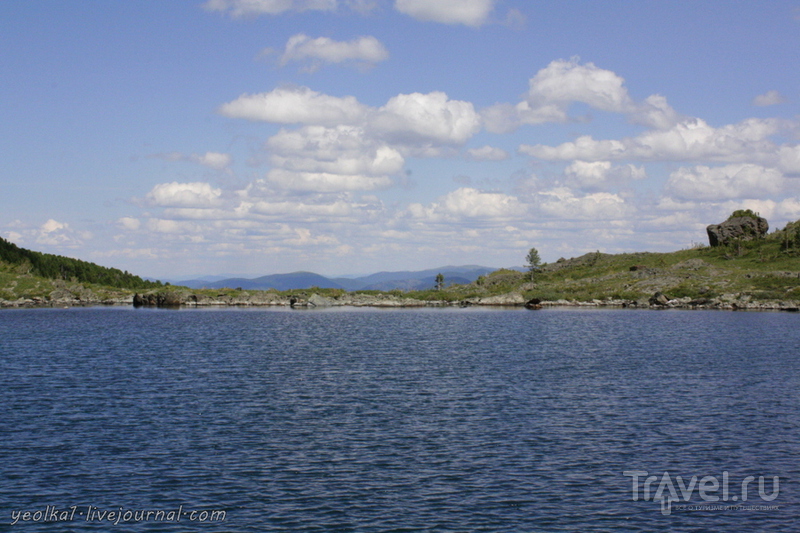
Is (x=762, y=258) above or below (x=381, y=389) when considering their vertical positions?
above

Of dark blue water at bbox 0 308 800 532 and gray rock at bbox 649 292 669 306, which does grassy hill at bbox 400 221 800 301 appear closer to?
gray rock at bbox 649 292 669 306

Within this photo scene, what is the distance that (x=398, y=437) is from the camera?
35344 mm

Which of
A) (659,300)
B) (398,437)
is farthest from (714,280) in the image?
(398,437)

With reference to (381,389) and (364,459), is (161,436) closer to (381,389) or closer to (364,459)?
(364,459)

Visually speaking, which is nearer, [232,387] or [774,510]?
[774,510]

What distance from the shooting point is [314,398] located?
4672cm

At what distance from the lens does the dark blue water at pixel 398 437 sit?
25.1 meters

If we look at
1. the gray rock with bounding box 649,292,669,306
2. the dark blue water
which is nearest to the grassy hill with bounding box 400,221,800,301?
the gray rock with bounding box 649,292,669,306

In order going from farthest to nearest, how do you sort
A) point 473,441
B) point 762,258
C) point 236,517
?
1. point 762,258
2. point 473,441
3. point 236,517

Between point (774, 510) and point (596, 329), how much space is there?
80.2 m

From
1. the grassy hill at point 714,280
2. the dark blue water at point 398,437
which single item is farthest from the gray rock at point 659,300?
the dark blue water at point 398,437

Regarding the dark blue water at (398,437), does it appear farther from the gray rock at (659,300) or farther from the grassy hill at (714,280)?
the grassy hill at (714,280)

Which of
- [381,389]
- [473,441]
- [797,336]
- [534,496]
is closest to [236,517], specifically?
[534,496]

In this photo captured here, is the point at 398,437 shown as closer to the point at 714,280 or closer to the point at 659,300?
the point at 659,300
